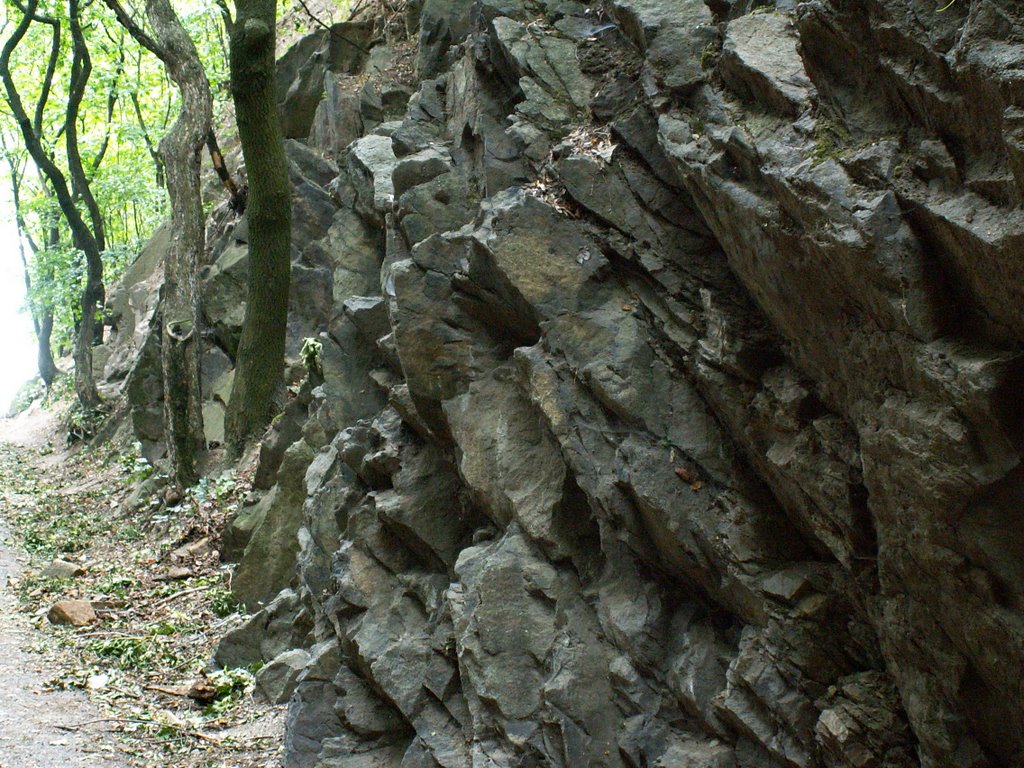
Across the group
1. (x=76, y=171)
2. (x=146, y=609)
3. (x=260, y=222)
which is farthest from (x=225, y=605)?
→ (x=76, y=171)

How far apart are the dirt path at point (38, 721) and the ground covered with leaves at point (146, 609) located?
0.12 metres

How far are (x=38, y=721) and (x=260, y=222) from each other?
6542mm

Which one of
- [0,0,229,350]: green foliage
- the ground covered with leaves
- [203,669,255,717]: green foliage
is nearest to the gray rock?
the ground covered with leaves

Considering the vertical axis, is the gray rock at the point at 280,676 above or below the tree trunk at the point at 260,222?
below

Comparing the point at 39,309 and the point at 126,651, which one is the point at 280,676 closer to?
the point at 126,651

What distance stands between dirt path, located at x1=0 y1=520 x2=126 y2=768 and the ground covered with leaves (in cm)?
12

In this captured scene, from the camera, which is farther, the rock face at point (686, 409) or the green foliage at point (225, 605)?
the green foliage at point (225, 605)

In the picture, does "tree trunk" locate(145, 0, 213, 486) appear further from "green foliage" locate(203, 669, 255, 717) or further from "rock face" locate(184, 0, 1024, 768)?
"rock face" locate(184, 0, 1024, 768)

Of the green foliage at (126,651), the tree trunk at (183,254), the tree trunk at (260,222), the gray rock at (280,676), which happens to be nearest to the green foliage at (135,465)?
the tree trunk at (183,254)

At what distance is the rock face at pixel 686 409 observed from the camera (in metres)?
3.37

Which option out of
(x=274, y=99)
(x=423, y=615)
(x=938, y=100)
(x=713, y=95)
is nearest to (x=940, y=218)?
(x=938, y=100)

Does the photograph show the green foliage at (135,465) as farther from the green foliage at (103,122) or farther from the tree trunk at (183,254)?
the green foliage at (103,122)

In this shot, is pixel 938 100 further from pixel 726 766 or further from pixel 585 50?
pixel 585 50

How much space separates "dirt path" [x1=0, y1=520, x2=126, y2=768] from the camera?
7227 mm
